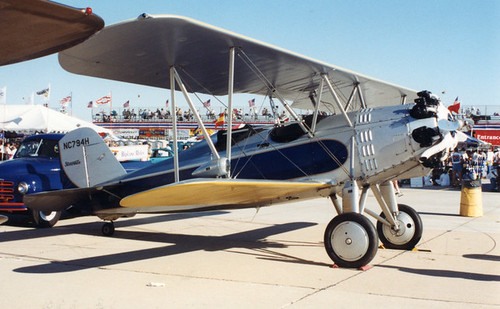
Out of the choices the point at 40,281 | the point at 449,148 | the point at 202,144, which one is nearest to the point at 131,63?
the point at 202,144

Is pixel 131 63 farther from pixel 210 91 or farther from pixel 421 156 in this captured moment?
pixel 421 156

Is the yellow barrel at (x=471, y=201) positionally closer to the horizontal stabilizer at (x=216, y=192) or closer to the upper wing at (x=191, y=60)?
the upper wing at (x=191, y=60)

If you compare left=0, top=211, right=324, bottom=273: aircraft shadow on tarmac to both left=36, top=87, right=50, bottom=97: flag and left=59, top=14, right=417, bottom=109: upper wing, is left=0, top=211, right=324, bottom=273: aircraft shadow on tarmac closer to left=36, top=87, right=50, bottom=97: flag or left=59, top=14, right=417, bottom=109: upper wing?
left=59, top=14, right=417, bottom=109: upper wing

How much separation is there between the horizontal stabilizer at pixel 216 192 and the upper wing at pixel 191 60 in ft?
5.69

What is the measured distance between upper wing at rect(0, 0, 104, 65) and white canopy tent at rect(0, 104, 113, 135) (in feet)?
68.9

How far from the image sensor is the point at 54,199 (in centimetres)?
735

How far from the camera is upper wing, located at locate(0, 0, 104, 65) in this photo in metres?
1.86

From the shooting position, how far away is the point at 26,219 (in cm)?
1065

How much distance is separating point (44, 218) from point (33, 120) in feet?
49.6

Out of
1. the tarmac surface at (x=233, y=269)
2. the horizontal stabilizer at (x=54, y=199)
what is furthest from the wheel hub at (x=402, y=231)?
the horizontal stabilizer at (x=54, y=199)

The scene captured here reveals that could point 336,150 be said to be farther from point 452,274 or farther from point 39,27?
point 39,27

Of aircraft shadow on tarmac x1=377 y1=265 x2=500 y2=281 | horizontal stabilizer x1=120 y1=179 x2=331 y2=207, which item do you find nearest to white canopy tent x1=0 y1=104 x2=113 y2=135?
horizontal stabilizer x1=120 y1=179 x2=331 y2=207

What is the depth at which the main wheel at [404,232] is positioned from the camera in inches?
268

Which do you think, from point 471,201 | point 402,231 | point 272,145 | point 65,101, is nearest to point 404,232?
point 402,231
